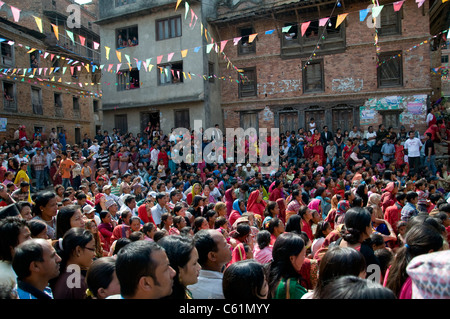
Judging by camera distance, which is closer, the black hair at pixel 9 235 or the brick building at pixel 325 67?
the black hair at pixel 9 235

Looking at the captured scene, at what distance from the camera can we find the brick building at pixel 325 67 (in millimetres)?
16359

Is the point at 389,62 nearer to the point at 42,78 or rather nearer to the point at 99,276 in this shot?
the point at 99,276

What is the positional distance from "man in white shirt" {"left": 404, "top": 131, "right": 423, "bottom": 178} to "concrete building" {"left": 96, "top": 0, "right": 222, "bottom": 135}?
9.99 m

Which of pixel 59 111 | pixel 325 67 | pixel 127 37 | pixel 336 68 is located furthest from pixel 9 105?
pixel 336 68

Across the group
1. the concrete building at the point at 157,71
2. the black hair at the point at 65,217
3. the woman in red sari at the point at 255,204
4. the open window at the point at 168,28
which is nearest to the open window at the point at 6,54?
the concrete building at the point at 157,71

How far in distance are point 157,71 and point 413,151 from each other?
46.0ft

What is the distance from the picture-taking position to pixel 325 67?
18.0m

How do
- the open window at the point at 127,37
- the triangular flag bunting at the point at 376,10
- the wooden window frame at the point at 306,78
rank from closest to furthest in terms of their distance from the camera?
the triangular flag bunting at the point at 376,10, the wooden window frame at the point at 306,78, the open window at the point at 127,37

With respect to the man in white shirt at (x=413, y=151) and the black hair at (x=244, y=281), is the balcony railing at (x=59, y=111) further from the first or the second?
the black hair at (x=244, y=281)

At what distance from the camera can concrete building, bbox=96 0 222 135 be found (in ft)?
62.8

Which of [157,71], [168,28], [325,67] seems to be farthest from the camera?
[157,71]

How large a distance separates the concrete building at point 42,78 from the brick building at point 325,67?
330 inches

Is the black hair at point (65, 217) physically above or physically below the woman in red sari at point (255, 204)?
above

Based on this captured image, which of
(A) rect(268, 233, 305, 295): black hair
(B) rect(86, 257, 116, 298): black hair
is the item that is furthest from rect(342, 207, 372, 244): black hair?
(B) rect(86, 257, 116, 298): black hair
